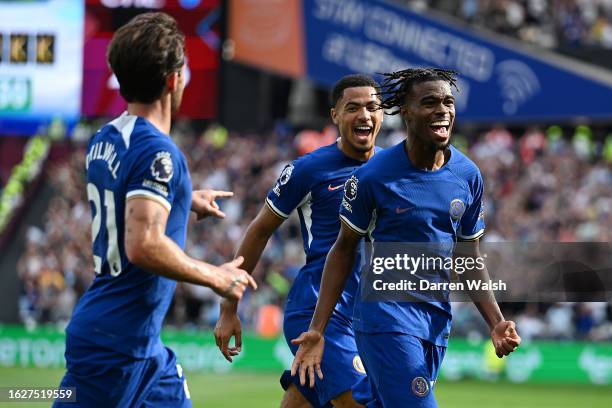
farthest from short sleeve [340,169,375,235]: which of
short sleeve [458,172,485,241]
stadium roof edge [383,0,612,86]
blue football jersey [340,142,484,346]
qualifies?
stadium roof edge [383,0,612,86]

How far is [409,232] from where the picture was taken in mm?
6246

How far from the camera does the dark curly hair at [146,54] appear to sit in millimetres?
5051

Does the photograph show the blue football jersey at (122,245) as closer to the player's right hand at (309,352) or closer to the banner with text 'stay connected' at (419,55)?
the player's right hand at (309,352)

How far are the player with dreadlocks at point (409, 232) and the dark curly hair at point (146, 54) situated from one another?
1550mm

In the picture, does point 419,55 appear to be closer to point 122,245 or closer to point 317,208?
point 317,208

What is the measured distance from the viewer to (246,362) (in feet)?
68.9

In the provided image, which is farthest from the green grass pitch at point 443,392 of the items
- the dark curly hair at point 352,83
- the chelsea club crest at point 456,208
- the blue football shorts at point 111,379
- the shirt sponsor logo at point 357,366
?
the blue football shorts at point 111,379

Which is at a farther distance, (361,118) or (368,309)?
(361,118)

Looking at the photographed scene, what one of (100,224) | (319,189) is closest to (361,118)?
(319,189)

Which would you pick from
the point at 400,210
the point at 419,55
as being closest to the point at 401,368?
the point at 400,210

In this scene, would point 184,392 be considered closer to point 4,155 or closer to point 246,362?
point 246,362

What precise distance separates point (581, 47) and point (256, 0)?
23.3 feet

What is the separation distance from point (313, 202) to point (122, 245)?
258 cm

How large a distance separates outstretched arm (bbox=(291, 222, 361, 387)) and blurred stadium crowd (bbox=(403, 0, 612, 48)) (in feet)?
A: 62.3
